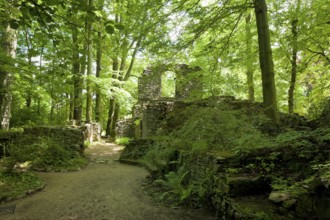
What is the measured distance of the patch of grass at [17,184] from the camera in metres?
4.80

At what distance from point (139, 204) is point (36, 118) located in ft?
33.2

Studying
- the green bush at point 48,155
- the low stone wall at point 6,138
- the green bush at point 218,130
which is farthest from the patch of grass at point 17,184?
the green bush at point 218,130

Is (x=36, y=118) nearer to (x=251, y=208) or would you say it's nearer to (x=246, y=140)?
(x=246, y=140)

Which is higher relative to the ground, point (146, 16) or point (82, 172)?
point (146, 16)

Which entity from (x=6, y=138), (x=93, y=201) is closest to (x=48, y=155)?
(x=6, y=138)

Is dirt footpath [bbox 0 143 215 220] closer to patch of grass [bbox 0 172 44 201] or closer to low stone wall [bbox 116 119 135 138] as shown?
patch of grass [bbox 0 172 44 201]

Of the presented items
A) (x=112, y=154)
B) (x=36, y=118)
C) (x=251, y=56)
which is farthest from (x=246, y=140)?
(x=36, y=118)

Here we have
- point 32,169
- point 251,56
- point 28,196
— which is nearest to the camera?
point 28,196

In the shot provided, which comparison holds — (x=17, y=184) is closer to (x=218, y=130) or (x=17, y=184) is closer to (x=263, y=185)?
(x=218, y=130)

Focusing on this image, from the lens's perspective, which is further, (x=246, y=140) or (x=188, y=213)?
(x=246, y=140)

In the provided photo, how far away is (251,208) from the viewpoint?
119 inches

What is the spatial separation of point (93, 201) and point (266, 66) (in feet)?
17.4

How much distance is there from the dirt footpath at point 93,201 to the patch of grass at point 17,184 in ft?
0.65

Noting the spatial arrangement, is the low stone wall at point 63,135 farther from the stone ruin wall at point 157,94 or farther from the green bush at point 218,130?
the green bush at point 218,130
